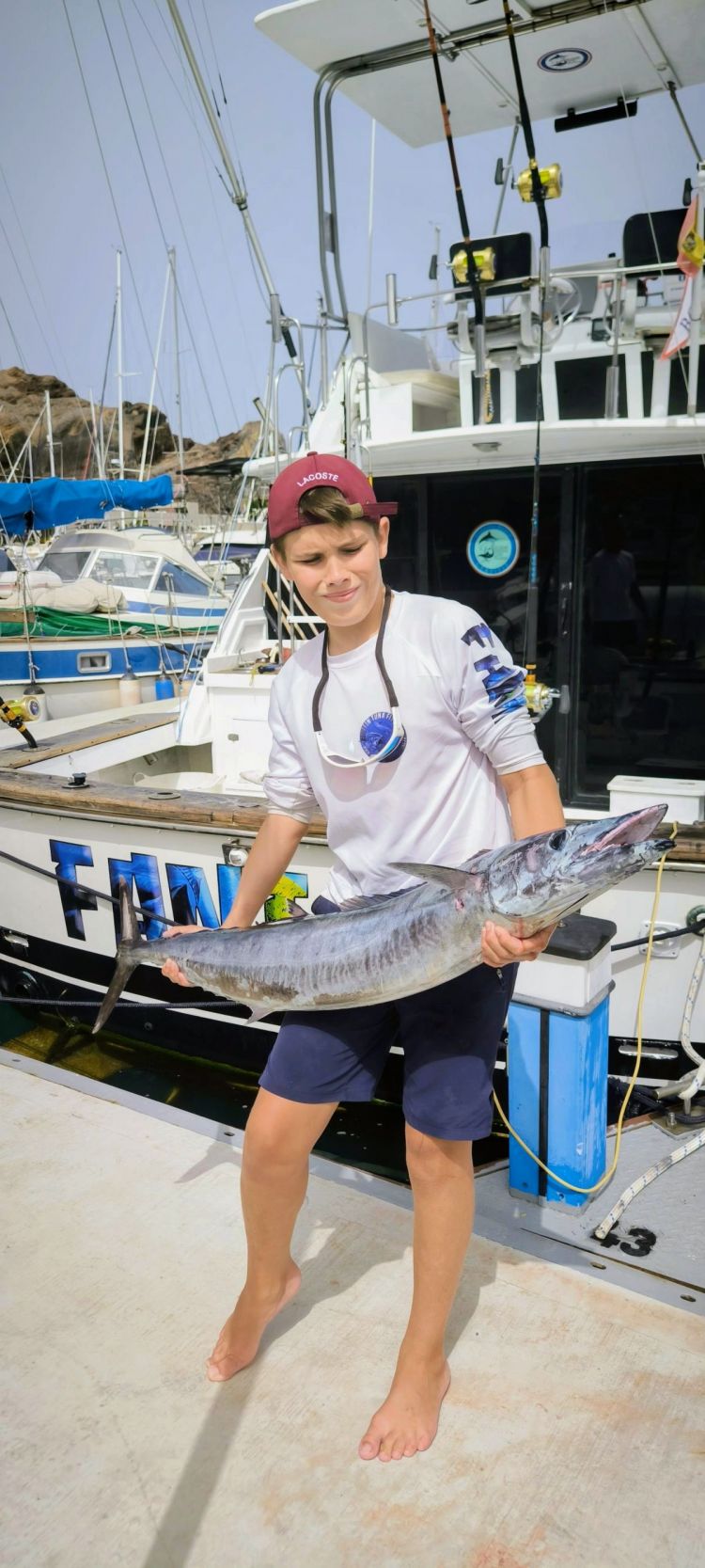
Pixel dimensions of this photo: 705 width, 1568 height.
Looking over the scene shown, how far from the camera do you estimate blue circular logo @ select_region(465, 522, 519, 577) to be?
5.65 meters

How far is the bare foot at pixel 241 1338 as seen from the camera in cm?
226

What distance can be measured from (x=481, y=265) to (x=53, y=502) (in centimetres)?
1329


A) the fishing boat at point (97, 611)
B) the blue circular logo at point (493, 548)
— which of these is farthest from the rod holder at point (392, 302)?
the fishing boat at point (97, 611)

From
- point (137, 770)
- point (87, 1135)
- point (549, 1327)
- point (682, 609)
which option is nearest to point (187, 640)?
point (137, 770)

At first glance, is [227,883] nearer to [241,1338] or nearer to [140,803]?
[140,803]

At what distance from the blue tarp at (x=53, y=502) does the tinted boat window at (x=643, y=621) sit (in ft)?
44.9

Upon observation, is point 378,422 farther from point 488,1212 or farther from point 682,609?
point 488,1212

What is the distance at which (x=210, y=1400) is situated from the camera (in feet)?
7.20

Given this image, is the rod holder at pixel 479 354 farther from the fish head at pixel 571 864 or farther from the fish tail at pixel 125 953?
the fish head at pixel 571 864

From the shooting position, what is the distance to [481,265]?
5.30 metres

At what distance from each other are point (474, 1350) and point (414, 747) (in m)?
1.49

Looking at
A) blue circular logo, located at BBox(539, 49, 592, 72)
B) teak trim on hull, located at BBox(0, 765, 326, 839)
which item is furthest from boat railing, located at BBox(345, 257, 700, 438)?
teak trim on hull, located at BBox(0, 765, 326, 839)

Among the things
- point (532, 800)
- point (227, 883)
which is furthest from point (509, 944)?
point (227, 883)

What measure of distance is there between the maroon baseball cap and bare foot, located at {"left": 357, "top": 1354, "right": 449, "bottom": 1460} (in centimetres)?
180
